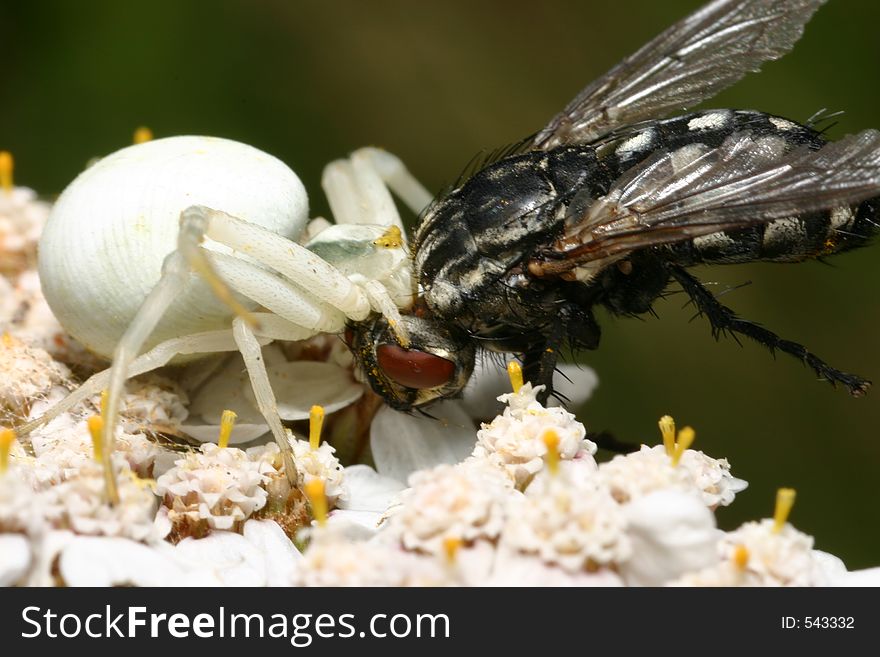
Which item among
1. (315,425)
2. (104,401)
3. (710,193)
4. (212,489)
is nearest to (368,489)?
(315,425)

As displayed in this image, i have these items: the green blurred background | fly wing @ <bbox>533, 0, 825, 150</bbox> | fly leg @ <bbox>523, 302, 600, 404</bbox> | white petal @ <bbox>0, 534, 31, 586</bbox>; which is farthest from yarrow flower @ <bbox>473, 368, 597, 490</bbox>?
the green blurred background

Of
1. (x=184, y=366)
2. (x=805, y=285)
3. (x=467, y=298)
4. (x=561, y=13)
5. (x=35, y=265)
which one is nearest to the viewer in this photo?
(x=467, y=298)

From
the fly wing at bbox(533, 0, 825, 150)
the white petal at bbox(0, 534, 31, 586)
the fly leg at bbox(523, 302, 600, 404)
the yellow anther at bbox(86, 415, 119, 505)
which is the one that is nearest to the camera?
the white petal at bbox(0, 534, 31, 586)

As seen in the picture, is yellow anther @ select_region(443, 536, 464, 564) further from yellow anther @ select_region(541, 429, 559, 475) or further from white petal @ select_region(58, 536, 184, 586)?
white petal @ select_region(58, 536, 184, 586)
